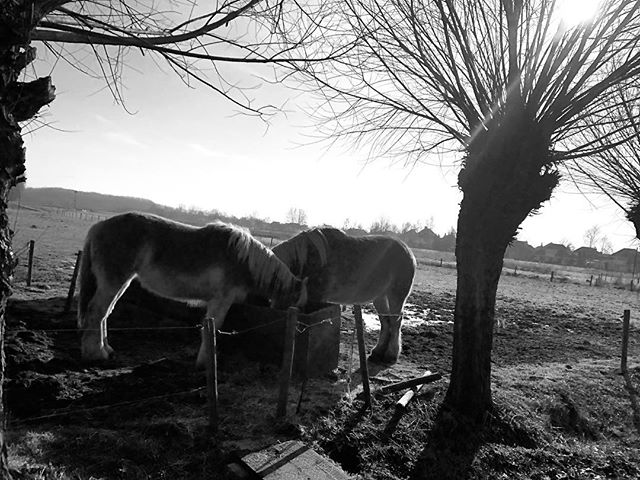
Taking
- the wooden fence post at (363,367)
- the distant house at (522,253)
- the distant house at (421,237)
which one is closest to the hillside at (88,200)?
the distant house at (421,237)

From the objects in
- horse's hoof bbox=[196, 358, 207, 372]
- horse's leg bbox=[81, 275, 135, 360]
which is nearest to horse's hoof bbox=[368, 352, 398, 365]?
horse's hoof bbox=[196, 358, 207, 372]

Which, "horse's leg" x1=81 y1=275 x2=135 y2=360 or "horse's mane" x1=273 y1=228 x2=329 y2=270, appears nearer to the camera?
"horse's leg" x1=81 y1=275 x2=135 y2=360

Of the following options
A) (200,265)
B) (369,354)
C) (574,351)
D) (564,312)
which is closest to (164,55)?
(200,265)

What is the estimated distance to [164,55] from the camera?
2824 mm

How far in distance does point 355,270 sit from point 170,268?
3.02m

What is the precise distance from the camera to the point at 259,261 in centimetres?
631

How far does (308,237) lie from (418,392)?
297 centimetres

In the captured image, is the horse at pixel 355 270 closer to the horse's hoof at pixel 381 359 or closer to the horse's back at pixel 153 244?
the horse's hoof at pixel 381 359

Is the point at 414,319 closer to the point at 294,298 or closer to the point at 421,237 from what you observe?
the point at 294,298

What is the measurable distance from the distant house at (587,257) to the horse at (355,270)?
85510mm

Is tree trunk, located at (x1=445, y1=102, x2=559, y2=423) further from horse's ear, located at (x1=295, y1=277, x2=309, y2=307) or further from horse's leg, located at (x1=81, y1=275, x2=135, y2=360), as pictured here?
horse's leg, located at (x1=81, y1=275, x2=135, y2=360)

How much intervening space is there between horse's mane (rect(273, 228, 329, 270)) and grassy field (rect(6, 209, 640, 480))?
66.4 inches

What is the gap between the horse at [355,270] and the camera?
7078 millimetres

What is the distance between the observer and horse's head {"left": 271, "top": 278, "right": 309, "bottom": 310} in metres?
6.57
